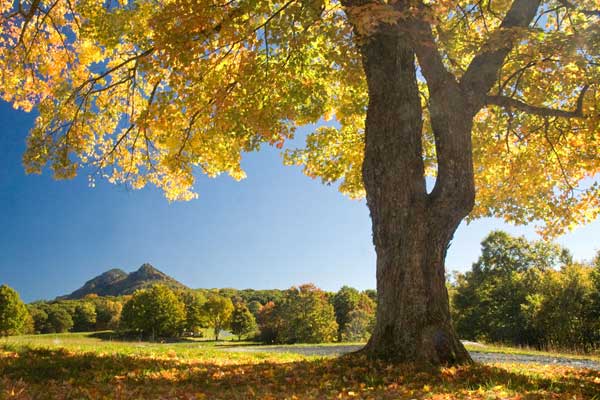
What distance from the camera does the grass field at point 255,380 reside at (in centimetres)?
518

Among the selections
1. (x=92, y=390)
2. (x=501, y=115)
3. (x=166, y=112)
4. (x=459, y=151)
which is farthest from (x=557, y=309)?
(x=92, y=390)

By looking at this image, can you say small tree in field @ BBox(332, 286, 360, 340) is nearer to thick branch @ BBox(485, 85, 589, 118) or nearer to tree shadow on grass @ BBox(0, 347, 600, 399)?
thick branch @ BBox(485, 85, 589, 118)

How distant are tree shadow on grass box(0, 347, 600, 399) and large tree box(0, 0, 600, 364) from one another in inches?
34.4

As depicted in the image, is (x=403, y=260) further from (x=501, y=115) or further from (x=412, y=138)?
(x=501, y=115)

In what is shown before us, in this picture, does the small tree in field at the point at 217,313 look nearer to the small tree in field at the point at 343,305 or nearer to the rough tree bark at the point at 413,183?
the small tree in field at the point at 343,305

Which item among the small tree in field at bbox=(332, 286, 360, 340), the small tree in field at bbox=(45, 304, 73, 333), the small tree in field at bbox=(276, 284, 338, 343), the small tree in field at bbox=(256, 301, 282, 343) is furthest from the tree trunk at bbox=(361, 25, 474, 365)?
the small tree in field at bbox=(45, 304, 73, 333)

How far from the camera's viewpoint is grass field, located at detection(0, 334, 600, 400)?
518cm

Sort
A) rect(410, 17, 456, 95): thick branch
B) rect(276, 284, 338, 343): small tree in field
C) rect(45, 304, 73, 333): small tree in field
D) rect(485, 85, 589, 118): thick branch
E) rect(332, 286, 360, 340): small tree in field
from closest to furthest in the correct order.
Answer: rect(410, 17, 456, 95): thick branch, rect(485, 85, 589, 118): thick branch, rect(276, 284, 338, 343): small tree in field, rect(332, 286, 360, 340): small tree in field, rect(45, 304, 73, 333): small tree in field

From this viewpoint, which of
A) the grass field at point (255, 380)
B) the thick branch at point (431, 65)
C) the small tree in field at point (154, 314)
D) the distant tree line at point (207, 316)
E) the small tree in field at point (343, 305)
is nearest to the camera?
the grass field at point (255, 380)

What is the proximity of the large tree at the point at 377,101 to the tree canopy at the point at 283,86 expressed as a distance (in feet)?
0.17

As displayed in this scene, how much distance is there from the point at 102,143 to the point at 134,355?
8.66 meters

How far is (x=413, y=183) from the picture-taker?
7707mm

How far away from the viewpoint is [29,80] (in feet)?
45.4

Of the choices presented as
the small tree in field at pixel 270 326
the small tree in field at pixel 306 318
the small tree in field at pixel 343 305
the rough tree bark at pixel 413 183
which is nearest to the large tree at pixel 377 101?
the rough tree bark at pixel 413 183
